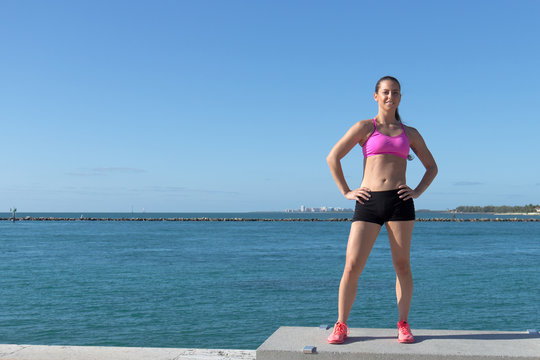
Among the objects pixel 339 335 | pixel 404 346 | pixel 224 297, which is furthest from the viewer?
pixel 224 297

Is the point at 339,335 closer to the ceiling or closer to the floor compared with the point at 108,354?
closer to the ceiling

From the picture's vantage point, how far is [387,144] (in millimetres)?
5363

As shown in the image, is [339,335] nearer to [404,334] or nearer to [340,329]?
[340,329]

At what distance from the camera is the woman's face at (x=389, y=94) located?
5.49 m

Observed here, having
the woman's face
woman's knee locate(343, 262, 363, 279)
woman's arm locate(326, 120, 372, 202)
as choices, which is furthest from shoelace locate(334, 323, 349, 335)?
the woman's face

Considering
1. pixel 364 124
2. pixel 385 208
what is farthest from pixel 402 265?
pixel 364 124

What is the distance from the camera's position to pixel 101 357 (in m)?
5.46

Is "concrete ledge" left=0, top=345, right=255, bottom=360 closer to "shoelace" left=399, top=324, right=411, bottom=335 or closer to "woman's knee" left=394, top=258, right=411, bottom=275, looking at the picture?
"shoelace" left=399, top=324, right=411, bottom=335

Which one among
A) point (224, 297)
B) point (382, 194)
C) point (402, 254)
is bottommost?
point (224, 297)

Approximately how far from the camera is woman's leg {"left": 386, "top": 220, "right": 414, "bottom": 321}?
5289 millimetres

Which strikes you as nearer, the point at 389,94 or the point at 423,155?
the point at 389,94

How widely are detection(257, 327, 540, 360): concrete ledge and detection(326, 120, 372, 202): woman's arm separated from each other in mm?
1397

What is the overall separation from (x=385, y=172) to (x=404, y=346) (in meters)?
1.64

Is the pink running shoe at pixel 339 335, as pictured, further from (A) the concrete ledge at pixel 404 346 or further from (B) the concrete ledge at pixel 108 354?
(B) the concrete ledge at pixel 108 354
